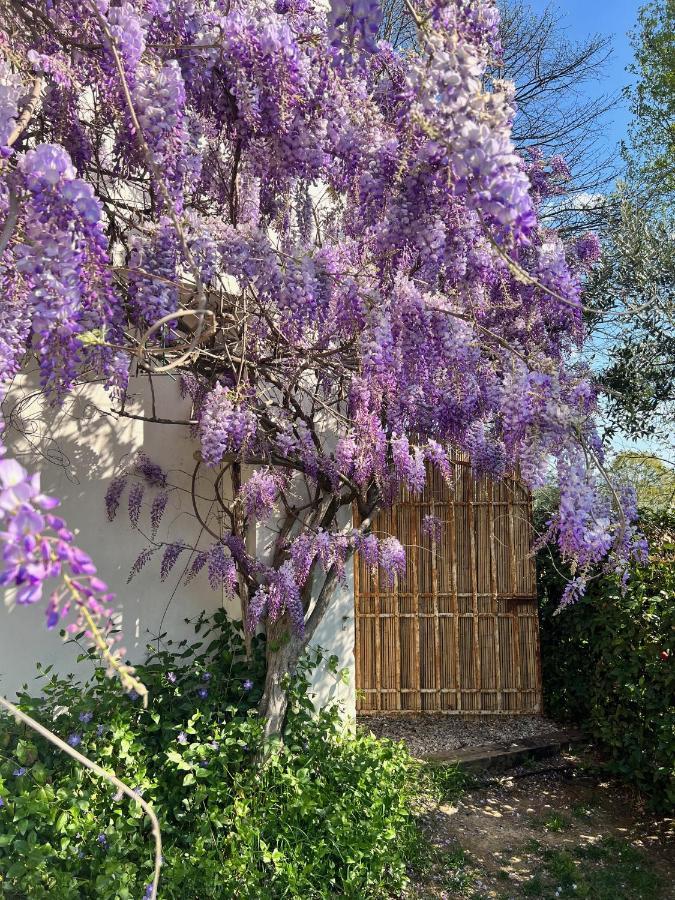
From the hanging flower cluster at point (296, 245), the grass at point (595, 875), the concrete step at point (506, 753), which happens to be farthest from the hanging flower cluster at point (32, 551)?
the concrete step at point (506, 753)

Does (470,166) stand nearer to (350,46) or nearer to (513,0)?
(350,46)

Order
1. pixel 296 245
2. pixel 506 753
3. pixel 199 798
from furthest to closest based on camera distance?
pixel 506 753, pixel 296 245, pixel 199 798

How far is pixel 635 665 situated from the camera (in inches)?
158

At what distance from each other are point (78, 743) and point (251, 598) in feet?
3.31

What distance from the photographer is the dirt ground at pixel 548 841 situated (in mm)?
3152

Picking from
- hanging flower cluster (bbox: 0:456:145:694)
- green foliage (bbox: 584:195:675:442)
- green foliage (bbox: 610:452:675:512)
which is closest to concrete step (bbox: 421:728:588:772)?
green foliage (bbox: 584:195:675:442)

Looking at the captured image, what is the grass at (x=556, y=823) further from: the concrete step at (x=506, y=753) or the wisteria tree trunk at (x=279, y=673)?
the wisteria tree trunk at (x=279, y=673)

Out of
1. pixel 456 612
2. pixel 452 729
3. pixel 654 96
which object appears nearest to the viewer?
pixel 452 729

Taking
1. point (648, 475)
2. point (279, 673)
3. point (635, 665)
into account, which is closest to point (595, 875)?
point (635, 665)

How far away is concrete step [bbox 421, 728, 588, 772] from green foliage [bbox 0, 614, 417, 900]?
1.05 meters

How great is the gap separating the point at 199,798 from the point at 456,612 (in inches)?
117

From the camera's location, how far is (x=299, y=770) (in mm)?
3008

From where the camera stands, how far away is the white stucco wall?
3.06m

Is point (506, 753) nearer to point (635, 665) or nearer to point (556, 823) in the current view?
point (556, 823)
